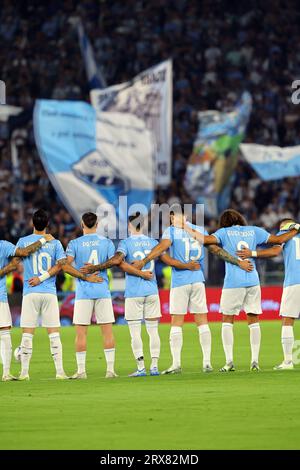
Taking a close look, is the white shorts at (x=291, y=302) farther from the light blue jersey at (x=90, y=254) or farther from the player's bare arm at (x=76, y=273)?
the player's bare arm at (x=76, y=273)

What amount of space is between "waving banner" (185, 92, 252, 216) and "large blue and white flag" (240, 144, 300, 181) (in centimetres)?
74

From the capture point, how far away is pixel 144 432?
13703mm

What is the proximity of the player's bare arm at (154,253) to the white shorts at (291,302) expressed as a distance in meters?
1.93

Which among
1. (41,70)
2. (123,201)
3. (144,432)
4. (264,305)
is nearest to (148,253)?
(144,432)

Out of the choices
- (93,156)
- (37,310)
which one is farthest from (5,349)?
(93,156)

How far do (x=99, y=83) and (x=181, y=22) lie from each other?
49.1ft

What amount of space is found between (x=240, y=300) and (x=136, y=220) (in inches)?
75.9

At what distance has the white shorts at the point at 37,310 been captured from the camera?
1959cm

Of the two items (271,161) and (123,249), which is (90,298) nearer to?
(123,249)

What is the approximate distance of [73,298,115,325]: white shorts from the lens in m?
19.5

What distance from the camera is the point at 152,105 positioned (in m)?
31.3

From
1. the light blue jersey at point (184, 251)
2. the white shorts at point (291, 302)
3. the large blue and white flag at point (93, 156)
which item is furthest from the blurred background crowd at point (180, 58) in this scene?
the light blue jersey at point (184, 251)

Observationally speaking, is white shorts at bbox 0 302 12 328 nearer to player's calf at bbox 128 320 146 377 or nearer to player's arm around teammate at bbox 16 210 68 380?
player's arm around teammate at bbox 16 210 68 380

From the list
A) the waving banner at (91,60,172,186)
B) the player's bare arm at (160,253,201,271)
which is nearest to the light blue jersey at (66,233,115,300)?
the player's bare arm at (160,253,201,271)
